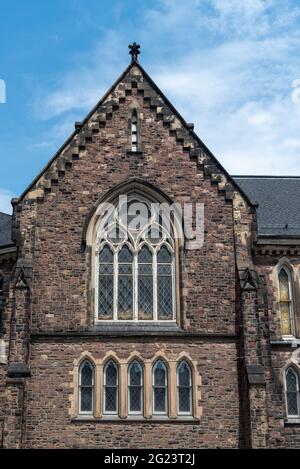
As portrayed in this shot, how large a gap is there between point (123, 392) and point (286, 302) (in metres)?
6.31

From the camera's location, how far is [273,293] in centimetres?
2244

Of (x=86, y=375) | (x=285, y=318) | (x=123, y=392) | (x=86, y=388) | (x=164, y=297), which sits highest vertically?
(x=164, y=297)

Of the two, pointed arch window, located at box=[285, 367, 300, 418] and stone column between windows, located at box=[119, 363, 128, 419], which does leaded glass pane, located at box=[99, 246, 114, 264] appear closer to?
stone column between windows, located at box=[119, 363, 128, 419]

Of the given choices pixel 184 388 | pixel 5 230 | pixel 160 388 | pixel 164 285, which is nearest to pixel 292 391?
pixel 184 388

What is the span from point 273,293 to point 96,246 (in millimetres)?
5993

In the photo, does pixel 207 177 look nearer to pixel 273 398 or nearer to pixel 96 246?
pixel 96 246

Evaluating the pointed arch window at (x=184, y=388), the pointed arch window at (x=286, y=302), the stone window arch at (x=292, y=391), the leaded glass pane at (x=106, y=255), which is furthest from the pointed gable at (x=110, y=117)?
the pointed arch window at (x=184, y=388)

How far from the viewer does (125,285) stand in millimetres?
21141

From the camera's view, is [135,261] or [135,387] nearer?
[135,387]

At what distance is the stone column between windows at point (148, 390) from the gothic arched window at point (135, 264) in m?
1.54

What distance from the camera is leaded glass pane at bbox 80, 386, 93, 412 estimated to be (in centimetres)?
1978

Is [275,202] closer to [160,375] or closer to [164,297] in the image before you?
[164,297]

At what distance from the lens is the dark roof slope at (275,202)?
2403 cm

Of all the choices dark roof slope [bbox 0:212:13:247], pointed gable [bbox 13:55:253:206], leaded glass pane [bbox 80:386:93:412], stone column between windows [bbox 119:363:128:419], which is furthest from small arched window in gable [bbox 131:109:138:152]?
leaded glass pane [bbox 80:386:93:412]
